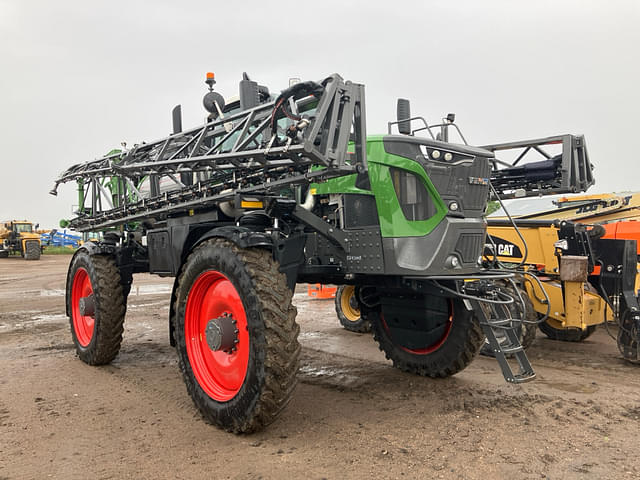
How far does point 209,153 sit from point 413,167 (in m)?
1.66

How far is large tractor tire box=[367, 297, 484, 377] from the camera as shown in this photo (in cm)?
479

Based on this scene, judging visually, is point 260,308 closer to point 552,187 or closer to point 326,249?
point 326,249

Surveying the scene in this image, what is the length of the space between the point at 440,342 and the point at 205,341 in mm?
2241

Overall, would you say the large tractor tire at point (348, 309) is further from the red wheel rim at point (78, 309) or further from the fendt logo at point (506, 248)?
the red wheel rim at point (78, 309)

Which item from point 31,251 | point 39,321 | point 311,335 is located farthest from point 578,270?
point 31,251

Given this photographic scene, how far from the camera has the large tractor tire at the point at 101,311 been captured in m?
5.61

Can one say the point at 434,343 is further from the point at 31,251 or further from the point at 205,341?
the point at 31,251

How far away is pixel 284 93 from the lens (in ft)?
11.6

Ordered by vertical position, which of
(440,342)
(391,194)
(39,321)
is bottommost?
(39,321)

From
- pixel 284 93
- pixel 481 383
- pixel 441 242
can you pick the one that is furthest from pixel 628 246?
pixel 284 93

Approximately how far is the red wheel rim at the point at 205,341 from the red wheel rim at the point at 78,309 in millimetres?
2352

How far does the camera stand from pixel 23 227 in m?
32.7

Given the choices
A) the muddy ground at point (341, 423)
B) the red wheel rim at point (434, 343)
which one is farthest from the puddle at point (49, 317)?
the red wheel rim at point (434, 343)

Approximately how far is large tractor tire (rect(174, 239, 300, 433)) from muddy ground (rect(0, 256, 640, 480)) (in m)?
0.23
